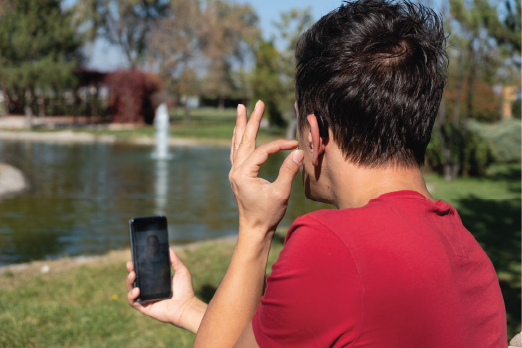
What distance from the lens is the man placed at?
3.63 ft

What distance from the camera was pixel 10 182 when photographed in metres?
11.1

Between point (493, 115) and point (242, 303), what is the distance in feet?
75.3

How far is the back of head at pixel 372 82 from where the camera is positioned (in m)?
1.29

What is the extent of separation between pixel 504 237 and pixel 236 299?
242 inches

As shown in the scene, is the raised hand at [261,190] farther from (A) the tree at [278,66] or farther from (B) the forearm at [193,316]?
(A) the tree at [278,66]

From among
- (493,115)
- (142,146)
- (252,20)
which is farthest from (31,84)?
(252,20)

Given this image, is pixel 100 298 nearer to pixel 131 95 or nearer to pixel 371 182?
pixel 371 182

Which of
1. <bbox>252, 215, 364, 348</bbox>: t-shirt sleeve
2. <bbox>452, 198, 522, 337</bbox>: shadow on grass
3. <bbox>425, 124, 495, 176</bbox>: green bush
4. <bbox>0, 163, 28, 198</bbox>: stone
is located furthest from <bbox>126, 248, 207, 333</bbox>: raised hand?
<bbox>425, 124, 495, 176</bbox>: green bush

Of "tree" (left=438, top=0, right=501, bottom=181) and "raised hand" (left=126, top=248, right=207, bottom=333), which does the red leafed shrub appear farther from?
"raised hand" (left=126, top=248, right=207, bottom=333)

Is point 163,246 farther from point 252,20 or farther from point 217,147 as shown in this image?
point 252,20

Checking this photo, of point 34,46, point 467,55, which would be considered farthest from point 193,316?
point 34,46

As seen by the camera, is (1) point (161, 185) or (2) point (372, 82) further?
(1) point (161, 185)

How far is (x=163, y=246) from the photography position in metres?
2.26

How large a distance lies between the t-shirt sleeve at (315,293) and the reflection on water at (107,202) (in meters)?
5.64
